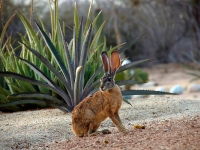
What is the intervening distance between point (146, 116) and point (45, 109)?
1.46 m

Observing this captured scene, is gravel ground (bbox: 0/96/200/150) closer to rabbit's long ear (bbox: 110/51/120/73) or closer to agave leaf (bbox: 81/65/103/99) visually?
agave leaf (bbox: 81/65/103/99)

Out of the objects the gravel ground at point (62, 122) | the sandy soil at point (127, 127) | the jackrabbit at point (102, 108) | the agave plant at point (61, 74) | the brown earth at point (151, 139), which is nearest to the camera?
the brown earth at point (151, 139)

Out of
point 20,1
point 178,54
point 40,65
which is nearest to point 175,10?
A: point 178,54

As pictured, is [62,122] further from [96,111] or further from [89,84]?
[96,111]

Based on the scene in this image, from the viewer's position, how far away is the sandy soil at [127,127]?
4.03 m

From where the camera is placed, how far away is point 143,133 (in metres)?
4.36

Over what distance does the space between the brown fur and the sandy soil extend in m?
0.12

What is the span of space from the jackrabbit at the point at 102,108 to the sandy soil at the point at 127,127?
0.43 feet

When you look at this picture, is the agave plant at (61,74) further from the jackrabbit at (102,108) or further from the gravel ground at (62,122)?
the jackrabbit at (102,108)

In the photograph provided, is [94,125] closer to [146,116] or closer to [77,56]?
[146,116]

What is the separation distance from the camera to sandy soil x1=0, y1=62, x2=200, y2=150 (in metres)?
4.03

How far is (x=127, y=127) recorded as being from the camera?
495 cm

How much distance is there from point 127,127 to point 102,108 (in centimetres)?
54

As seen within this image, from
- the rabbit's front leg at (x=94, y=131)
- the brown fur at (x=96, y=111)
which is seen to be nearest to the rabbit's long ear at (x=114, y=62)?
the brown fur at (x=96, y=111)
